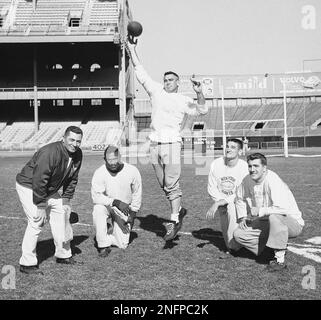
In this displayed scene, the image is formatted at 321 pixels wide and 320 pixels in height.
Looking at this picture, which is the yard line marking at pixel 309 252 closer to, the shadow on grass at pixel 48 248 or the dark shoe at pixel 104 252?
the dark shoe at pixel 104 252

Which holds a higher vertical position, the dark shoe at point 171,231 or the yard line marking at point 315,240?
the dark shoe at point 171,231

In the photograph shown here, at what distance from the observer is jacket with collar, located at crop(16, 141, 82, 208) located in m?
4.94

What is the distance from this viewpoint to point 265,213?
16.7 feet

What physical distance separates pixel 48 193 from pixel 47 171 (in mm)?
421

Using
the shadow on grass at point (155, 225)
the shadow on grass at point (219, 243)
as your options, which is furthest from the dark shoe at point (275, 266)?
the shadow on grass at point (155, 225)

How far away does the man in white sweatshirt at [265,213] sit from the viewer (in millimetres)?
5000

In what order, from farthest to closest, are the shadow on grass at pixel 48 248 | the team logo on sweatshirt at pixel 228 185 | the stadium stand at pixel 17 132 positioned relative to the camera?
1. the stadium stand at pixel 17 132
2. the team logo on sweatshirt at pixel 228 185
3. the shadow on grass at pixel 48 248

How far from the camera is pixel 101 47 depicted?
143ft

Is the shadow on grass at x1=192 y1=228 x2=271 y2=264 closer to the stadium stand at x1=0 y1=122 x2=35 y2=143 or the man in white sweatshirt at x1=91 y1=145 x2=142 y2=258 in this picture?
the man in white sweatshirt at x1=91 y1=145 x2=142 y2=258

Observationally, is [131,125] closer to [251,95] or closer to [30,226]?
[251,95]

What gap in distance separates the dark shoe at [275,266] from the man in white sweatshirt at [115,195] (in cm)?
195
